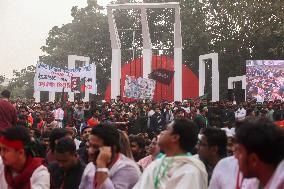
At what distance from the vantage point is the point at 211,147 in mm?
6047

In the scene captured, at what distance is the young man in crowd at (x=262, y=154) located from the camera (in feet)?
9.74

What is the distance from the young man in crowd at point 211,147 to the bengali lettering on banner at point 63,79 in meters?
16.7

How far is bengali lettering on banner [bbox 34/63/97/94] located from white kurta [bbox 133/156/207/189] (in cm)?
1839

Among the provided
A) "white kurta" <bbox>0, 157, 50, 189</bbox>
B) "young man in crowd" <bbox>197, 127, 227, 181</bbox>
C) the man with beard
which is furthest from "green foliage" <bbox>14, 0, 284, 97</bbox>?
"white kurta" <bbox>0, 157, 50, 189</bbox>

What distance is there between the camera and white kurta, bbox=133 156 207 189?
397 centimetres

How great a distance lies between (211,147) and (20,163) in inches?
83.6

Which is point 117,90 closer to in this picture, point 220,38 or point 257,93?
point 257,93

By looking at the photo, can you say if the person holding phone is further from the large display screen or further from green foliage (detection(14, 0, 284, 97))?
the large display screen

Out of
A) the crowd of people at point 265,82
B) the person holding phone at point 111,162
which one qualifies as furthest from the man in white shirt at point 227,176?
the crowd of people at point 265,82

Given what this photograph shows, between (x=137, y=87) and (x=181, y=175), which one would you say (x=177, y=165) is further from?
(x=137, y=87)

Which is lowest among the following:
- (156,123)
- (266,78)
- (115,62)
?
(156,123)

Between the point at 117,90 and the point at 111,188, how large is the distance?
81.2ft

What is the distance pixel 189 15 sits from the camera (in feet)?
154

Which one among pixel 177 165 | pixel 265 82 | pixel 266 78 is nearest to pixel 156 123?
pixel 265 82
